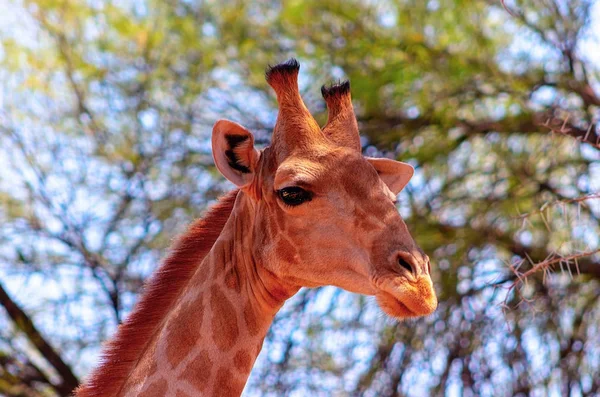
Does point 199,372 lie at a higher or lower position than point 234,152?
lower

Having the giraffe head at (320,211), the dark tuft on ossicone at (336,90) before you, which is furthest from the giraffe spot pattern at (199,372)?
the dark tuft on ossicone at (336,90)

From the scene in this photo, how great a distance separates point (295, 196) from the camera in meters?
Answer: 4.74

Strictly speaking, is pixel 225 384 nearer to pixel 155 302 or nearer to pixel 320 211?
pixel 155 302

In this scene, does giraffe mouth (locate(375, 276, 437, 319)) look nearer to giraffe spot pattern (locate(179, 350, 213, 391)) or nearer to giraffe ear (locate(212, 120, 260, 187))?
giraffe spot pattern (locate(179, 350, 213, 391))

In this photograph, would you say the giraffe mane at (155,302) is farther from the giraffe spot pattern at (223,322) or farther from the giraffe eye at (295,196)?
the giraffe eye at (295,196)

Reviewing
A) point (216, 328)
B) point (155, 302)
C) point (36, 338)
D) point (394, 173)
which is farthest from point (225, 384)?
point (36, 338)

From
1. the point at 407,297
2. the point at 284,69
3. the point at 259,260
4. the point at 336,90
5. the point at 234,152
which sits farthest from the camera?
the point at 336,90

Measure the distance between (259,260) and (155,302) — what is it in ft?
2.04

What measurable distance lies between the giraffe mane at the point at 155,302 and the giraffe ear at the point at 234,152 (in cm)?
44

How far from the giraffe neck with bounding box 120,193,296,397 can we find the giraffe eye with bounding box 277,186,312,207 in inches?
12.2

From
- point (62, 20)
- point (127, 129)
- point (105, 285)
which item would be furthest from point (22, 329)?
point (62, 20)

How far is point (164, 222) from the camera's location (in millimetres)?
10719

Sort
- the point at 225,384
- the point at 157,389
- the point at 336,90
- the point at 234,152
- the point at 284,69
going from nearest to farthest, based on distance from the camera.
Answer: the point at 157,389 → the point at 225,384 → the point at 234,152 → the point at 284,69 → the point at 336,90

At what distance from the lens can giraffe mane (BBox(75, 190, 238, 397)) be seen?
15.7ft
